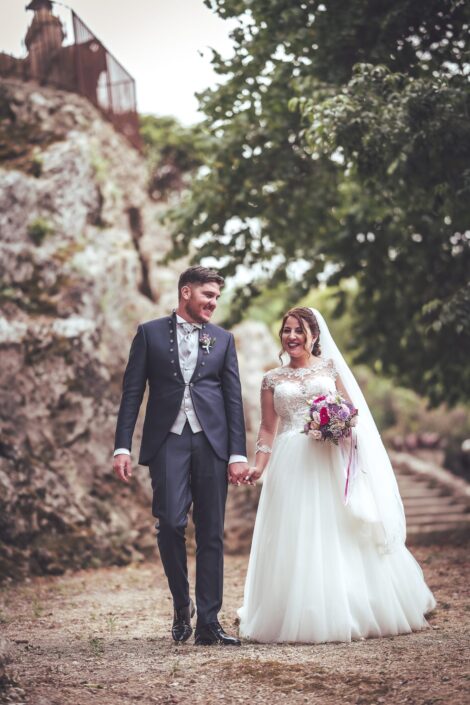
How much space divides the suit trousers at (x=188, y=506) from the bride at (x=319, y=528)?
0.31 meters

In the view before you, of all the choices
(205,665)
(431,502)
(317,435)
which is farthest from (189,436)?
(431,502)

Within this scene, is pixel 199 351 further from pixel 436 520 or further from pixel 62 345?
pixel 436 520

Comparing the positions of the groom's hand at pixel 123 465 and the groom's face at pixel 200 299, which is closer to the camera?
the groom's hand at pixel 123 465

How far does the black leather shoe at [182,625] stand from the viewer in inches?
207

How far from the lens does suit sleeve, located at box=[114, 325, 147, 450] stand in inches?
213

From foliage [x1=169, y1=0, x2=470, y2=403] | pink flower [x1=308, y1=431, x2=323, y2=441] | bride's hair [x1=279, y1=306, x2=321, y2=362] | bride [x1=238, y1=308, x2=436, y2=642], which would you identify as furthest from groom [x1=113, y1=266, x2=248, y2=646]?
foliage [x1=169, y1=0, x2=470, y2=403]

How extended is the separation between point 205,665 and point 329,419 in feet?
6.06

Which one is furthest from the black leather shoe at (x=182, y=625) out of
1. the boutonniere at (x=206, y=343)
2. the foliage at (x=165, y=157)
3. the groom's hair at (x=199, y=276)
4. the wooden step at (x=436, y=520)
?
the foliage at (x=165, y=157)

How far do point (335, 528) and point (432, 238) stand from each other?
5.37 m

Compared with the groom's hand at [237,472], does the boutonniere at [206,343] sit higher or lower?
higher

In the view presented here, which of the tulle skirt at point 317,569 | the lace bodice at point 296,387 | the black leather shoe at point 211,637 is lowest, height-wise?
the black leather shoe at point 211,637

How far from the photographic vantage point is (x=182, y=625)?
5301 millimetres

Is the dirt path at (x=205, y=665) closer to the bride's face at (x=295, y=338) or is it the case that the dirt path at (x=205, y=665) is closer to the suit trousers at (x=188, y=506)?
the suit trousers at (x=188, y=506)

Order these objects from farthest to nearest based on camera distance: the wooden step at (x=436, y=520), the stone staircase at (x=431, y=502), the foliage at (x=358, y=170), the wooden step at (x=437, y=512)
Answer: the wooden step at (x=437, y=512) < the wooden step at (x=436, y=520) < the stone staircase at (x=431, y=502) < the foliage at (x=358, y=170)
